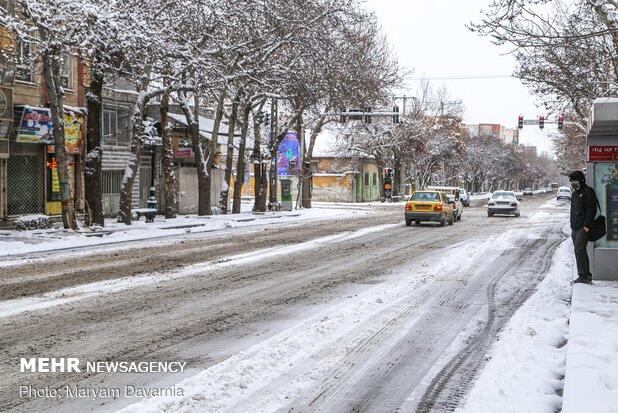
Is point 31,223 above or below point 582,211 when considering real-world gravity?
below

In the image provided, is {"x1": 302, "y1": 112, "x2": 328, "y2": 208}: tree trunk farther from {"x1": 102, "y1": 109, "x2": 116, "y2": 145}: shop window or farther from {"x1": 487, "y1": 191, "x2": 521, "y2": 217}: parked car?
{"x1": 102, "y1": 109, "x2": 116, "y2": 145}: shop window

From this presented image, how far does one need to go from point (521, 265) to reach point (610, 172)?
12.2ft

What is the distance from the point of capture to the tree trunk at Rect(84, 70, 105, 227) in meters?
23.5

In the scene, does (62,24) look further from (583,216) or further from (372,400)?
(372,400)

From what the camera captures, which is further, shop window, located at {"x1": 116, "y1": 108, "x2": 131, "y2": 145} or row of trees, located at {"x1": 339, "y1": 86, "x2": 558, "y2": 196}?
row of trees, located at {"x1": 339, "y1": 86, "x2": 558, "y2": 196}

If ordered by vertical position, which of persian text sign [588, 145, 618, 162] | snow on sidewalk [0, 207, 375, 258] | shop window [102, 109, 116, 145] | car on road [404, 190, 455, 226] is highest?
shop window [102, 109, 116, 145]

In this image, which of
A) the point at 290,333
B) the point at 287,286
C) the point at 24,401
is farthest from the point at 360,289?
the point at 24,401

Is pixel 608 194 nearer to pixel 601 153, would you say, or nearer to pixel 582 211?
pixel 601 153

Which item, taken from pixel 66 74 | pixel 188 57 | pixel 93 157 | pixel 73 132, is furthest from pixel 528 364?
pixel 66 74

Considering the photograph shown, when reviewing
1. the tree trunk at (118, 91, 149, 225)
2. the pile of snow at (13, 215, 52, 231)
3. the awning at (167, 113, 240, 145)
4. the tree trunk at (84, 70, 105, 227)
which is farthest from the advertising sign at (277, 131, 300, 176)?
the pile of snow at (13, 215, 52, 231)

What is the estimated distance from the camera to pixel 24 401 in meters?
5.43
